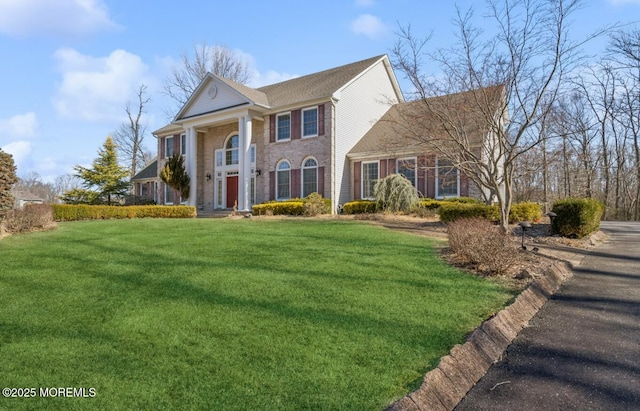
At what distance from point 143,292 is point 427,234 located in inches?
297

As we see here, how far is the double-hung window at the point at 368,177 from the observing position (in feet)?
61.4

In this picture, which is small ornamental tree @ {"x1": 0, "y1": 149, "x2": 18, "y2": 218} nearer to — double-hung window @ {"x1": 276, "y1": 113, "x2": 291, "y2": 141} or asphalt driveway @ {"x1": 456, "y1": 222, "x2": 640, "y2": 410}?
double-hung window @ {"x1": 276, "y1": 113, "x2": 291, "y2": 141}

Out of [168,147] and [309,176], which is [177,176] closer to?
[168,147]

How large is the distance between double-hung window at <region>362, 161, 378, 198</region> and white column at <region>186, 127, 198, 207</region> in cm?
1072

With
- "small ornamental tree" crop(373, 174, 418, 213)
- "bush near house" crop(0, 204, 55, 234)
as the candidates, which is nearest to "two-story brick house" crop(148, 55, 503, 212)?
"small ornamental tree" crop(373, 174, 418, 213)

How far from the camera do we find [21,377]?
9.49ft

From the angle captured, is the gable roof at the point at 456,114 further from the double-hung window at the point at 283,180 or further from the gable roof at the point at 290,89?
the double-hung window at the point at 283,180

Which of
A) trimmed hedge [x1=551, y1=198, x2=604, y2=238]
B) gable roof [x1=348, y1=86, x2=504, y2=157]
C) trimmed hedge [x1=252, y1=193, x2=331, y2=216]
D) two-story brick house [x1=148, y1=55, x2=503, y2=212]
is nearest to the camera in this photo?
gable roof [x1=348, y1=86, x2=504, y2=157]

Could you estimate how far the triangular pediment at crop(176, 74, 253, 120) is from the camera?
2067cm

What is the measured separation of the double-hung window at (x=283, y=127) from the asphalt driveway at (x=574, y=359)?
16.0 metres

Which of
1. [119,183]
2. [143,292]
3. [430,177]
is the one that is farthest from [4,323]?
[119,183]

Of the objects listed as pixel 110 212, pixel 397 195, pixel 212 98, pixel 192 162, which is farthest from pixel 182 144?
pixel 397 195

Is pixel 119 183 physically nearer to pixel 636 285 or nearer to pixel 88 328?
pixel 88 328

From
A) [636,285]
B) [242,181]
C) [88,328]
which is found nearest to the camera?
[88,328]
